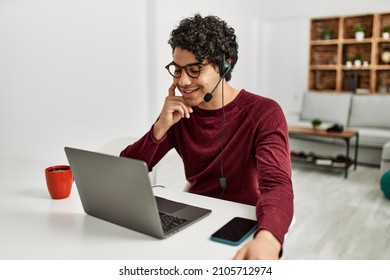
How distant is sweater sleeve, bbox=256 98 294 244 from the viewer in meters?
0.82

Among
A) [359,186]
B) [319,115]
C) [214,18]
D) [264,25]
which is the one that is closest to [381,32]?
[319,115]

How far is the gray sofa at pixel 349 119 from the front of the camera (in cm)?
392

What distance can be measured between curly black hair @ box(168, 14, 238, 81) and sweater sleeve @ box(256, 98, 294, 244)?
24cm

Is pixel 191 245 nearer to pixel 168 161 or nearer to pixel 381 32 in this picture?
pixel 168 161

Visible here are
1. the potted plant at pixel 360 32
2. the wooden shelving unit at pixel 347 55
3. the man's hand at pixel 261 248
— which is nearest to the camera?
the man's hand at pixel 261 248

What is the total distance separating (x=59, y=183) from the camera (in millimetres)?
1046

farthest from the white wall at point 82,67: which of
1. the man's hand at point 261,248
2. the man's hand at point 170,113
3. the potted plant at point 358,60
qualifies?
the man's hand at point 261,248

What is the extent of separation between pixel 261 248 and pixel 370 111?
3.99 m

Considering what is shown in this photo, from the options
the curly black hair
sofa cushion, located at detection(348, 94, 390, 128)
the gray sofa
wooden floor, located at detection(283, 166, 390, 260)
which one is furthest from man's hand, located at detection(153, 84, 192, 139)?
sofa cushion, located at detection(348, 94, 390, 128)

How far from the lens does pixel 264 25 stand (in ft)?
18.6

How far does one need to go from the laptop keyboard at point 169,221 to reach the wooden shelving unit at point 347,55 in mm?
4412

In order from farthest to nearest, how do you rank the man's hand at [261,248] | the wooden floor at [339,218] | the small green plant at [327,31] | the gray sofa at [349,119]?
the small green plant at [327,31], the gray sofa at [349,119], the wooden floor at [339,218], the man's hand at [261,248]

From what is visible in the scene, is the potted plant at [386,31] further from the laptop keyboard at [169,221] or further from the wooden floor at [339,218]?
the laptop keyboard at [169,221]
